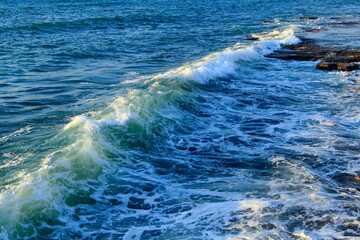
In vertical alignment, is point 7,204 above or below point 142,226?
above

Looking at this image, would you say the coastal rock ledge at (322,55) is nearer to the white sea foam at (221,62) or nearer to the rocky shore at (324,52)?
the rocky shore at (324,52)

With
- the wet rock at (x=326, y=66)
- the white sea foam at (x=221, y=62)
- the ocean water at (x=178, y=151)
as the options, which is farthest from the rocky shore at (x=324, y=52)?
the white sea foam at (x=221, y=62)

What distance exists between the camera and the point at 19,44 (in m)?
21.1

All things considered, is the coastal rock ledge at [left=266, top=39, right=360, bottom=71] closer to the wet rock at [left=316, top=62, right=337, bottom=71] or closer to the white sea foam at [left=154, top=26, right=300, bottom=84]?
the wet rock at [left=316, top=62, right=337, bottom=71]

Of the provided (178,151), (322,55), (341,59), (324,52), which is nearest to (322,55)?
(322,55)

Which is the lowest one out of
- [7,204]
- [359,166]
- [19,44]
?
[359,166]

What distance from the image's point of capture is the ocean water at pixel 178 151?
18.1 ft

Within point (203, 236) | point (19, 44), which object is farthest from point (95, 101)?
point (19, 44)

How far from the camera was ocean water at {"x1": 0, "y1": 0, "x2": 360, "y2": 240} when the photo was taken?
5.53 metres

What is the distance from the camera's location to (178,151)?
7.99 meters

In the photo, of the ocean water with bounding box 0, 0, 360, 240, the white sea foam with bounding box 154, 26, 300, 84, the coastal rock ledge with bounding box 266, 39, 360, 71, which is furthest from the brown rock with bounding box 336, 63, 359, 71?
A: the white sea foam with bounding box 154, 26, 300, 84

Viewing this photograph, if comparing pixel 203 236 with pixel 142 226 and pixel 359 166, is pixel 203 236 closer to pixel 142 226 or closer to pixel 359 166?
pixel 142 226

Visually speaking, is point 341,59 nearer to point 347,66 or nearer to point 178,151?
point 347,66

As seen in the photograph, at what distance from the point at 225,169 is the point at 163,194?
1.36 m
